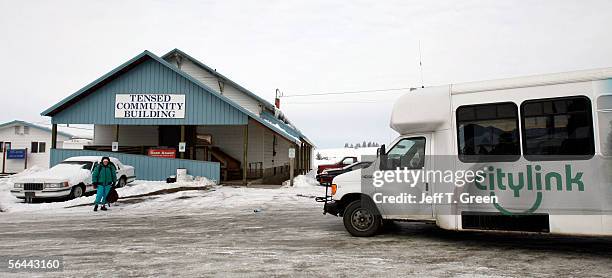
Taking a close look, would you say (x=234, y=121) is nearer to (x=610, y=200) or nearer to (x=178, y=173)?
(x=178, y=173)

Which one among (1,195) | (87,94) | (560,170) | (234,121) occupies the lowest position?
(1,195)

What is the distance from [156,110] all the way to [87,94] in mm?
4048

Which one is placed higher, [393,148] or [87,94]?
[87,94]

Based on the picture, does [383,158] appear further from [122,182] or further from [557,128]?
[122,182]

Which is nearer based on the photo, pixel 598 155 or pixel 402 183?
pixel 598 155

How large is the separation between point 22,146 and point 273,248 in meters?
32.2

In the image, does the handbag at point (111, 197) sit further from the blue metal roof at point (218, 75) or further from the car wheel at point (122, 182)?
the blue metal roof at point (218, 75)

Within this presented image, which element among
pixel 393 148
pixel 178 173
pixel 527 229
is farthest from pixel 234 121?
pixel 527 229

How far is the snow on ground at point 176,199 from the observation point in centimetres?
1187

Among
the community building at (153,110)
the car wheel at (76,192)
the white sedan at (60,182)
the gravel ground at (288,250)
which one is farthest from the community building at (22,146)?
the gravel ground at (288,250)

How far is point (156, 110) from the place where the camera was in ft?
61.5

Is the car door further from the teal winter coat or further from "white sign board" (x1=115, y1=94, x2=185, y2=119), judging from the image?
"white sign board" (x1=115, y1=94, x2=185, y2=119)

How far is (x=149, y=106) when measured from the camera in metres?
18.8

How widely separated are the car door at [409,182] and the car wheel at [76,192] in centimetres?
1221
